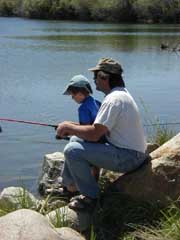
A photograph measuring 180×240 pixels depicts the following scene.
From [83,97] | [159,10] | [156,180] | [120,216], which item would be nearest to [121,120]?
[83,97]

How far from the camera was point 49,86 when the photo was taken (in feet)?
65.8

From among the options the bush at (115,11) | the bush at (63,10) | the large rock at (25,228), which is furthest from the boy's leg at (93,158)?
the bush at (63,10)

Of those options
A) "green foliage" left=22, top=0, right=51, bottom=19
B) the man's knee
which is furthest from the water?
"green foliage" left=22, top=0, right=51, bottom=19

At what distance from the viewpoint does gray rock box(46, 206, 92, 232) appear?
19.1ft

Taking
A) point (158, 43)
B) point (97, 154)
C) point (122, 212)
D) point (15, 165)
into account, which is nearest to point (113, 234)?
point (122, 212)

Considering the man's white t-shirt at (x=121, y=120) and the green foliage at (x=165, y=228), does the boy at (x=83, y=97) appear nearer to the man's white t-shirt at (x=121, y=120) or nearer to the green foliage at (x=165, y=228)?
the man's white t-shirt at (x=121, y=120)

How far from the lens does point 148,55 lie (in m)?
34.5

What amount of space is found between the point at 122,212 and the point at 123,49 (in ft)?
107

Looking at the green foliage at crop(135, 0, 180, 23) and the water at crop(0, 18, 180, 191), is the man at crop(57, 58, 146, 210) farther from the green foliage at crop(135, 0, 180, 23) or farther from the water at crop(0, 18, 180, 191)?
the green foliage at crop(135, 0, 180, 23)

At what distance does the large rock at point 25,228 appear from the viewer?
4.69 meters

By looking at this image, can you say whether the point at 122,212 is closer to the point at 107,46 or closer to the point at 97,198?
the point at 97,198

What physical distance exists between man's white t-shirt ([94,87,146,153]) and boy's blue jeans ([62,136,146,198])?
0.25 feet

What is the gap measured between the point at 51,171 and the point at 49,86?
39.8 ft

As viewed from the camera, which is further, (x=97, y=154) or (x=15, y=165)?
(x=15, y=165)
